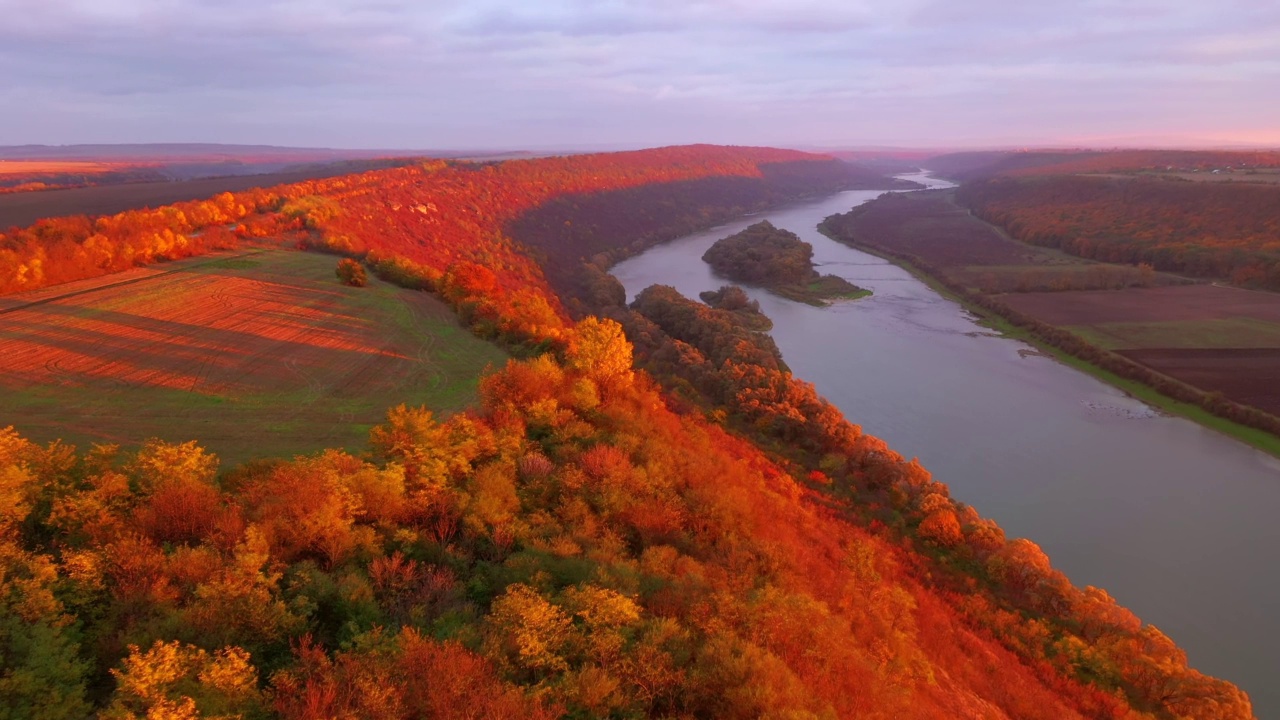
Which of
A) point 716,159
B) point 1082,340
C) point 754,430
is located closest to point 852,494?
point 754,430

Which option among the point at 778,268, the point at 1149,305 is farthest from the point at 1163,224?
the point at 778,268

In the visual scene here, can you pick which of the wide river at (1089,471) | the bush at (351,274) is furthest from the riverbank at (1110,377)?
the bush at (351,274)

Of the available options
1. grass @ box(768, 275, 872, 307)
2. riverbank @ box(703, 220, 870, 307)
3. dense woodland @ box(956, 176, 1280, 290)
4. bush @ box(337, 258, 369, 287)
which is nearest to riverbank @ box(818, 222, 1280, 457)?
grass @ box(768, 275, 872, 307)

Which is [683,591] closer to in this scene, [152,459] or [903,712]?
[903,712]

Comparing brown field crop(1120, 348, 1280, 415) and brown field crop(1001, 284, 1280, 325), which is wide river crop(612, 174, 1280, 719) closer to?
brown field crop(1120, 348, 1280, 415)

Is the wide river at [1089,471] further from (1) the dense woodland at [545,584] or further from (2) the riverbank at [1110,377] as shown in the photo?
(1) the dense woodland at [545,584]
